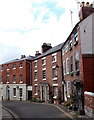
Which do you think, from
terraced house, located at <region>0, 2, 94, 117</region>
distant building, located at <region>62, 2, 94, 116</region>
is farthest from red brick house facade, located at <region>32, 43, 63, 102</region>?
distant building, located at <region>62, 2, 94, 116</region>

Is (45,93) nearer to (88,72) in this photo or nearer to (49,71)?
(49,71)

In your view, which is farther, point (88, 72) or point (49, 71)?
point (49, 71)

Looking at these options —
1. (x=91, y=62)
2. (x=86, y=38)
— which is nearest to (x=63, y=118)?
(x=91, y=62)

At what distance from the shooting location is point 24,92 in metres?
36.6

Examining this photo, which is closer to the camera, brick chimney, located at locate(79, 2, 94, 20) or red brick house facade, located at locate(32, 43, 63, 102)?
brick chimney, located at locate(79, 2, 94, 20)

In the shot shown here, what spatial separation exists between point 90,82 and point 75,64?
3.24m

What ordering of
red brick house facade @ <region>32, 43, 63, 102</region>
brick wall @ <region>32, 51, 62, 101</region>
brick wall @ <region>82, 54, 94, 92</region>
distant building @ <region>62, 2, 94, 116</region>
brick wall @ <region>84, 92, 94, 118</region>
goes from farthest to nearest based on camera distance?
1. red brick house facade @ <region>32, 43, 63, 102</region>
2. brick wall @ <region>32, 51, 62, 101</region>
3. distant building @ <region>62, 2, 94, 116</region>
4. brick wall @ <region>82, 54, 94, 92</region>
5. brick wall @ <region>84, 92, 94, 118</region>

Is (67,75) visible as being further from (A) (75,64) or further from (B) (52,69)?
(B) (52,69)

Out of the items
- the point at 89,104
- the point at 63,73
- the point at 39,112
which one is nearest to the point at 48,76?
the point at 63,73

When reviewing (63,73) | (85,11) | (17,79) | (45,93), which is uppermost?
(85,11)

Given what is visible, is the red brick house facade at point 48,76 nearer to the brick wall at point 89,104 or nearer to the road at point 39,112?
the road at point 39,112

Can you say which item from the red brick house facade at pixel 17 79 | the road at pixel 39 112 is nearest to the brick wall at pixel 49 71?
the red brick house facade at pixel 17 79

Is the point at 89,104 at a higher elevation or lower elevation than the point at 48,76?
lower

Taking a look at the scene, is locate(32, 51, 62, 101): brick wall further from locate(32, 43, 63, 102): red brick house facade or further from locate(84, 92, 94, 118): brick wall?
locate(84, 92, 94, 118): brick wall
